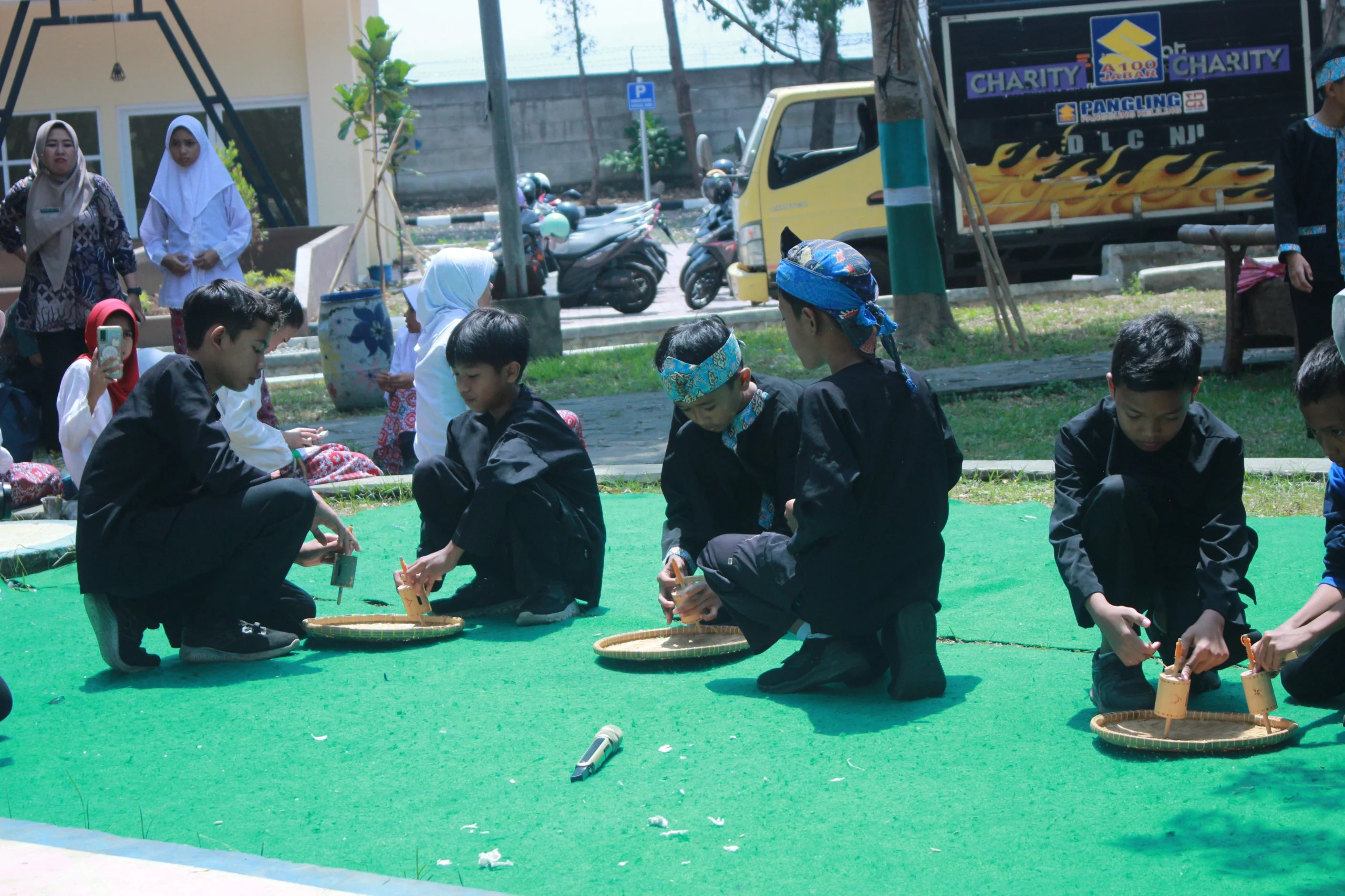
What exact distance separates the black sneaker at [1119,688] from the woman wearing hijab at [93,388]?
4137mm

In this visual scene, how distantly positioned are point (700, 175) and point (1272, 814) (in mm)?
27363

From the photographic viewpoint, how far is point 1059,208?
13.1m

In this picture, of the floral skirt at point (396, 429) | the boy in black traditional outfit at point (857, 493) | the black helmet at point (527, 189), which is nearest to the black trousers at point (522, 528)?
the boy in black traditional outfit at point (857, 493)

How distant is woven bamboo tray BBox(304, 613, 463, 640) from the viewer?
401 cm

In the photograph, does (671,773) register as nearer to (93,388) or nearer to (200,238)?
(93,388)

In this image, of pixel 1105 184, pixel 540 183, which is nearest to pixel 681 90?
pixel 540 183

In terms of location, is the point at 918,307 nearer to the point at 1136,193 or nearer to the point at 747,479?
the point at 1136,193

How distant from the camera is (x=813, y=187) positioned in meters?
13.8

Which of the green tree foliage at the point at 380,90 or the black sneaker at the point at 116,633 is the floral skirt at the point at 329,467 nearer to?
the black sneaker at the point at 116,633

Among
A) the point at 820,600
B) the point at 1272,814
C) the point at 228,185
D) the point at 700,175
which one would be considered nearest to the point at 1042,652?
the point at 820,600

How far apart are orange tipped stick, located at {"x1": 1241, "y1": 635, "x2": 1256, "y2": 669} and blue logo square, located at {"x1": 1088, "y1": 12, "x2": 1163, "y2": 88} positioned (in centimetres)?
1097

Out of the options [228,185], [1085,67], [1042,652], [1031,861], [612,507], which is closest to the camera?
[1031,861]

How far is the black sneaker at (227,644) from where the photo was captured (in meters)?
3.98

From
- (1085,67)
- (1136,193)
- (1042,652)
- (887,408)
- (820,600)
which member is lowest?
(1042,652)
